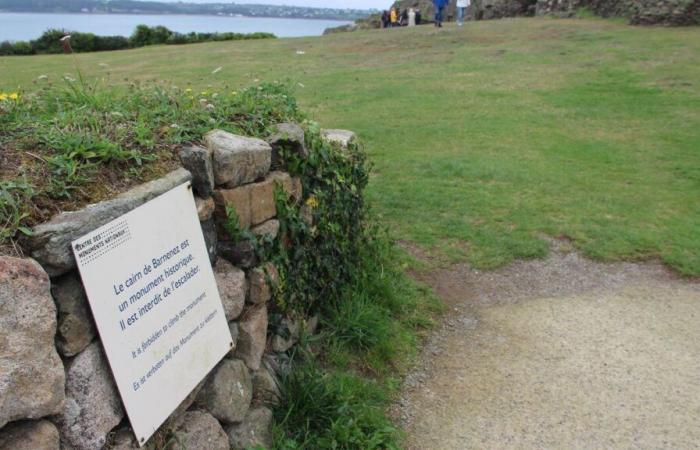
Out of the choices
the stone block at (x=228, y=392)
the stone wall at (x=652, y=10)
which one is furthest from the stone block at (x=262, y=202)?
the stone wall at (x=652, y=10)

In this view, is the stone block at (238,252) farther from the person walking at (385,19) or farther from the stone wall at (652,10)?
the person walking at (385,19)

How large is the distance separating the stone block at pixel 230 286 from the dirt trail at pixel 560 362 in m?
1.29

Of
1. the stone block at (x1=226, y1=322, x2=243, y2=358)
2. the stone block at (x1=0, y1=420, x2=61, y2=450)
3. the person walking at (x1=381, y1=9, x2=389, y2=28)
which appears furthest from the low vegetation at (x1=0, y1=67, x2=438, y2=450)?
the person walking at (x1=381, y1=9, x2=389, y2=28)

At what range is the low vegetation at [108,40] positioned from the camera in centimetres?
2506

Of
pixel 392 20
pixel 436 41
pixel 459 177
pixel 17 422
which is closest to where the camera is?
pixel 17 422

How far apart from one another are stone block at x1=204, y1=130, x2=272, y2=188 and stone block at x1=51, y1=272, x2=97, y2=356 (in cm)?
112

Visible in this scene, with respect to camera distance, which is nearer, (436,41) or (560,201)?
(560,201)

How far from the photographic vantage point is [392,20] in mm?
31750

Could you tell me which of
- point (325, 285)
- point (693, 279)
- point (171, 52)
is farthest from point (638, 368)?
point (171, 52)

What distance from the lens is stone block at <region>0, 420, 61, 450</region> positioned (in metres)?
2.13

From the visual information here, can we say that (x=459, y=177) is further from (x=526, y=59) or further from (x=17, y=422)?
(x=526, y=59)

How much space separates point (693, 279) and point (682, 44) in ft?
42.5

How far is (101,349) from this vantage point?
2477 millimetres

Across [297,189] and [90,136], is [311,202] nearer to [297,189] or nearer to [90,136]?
[297,189]
